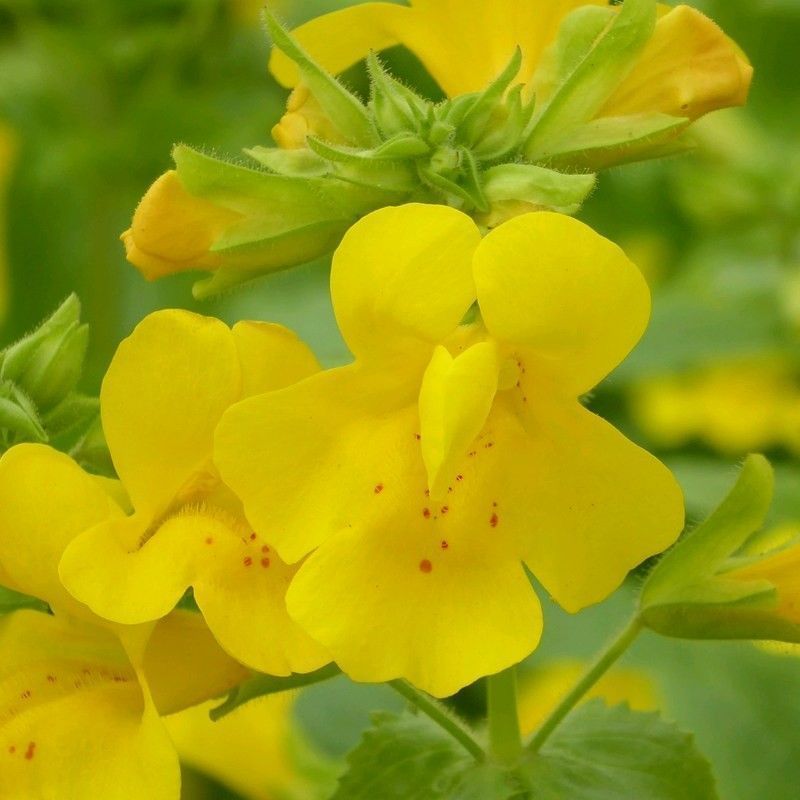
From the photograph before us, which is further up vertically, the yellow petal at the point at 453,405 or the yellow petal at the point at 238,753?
the yellow petal at the point at 453,405

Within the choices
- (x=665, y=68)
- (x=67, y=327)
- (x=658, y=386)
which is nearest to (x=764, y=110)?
(x=658, y=386)

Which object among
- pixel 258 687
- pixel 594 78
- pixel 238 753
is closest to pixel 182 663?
pixel 258 687

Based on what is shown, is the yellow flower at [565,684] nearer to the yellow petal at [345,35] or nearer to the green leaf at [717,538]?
the green leaf at [717,538]

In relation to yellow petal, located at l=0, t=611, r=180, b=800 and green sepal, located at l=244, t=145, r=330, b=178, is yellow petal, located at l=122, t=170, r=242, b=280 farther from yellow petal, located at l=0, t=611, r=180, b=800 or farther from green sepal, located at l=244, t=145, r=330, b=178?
yellow petal, located at l=0, t=611, r=180, b=800

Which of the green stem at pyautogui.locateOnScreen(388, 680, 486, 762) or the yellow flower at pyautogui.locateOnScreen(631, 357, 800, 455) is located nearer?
the green stem at pyautogui.locateOnScreen(388, 680, 486, 762)

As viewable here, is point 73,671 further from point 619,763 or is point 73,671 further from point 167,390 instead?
point 619,763

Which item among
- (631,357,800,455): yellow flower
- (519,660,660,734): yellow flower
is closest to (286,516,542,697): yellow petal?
(519,660,660,734): yellow flower

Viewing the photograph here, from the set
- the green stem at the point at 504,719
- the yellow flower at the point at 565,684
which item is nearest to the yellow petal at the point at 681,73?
the green stem at the point at 504,719
